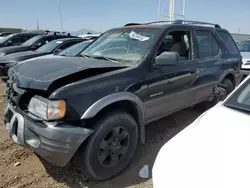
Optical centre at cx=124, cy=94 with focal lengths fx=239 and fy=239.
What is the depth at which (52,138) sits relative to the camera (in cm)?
230

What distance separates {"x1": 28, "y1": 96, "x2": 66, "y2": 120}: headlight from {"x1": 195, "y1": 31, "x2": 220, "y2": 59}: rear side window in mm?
2648

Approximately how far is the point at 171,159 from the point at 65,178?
1.67 meters

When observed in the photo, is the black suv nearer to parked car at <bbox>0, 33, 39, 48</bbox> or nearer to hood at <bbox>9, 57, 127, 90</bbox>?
hood at <bbox>9, 57, 127, 90</bbox>

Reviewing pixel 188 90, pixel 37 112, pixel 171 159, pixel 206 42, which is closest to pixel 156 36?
pixel 188 90

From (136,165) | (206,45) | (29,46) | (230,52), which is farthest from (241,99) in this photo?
(29,46)

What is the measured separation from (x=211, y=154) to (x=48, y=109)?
5.09ft

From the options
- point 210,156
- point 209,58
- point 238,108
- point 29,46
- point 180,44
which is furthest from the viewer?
point 29,46

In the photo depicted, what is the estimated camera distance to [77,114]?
238cm

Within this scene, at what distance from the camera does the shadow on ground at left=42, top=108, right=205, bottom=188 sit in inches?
110

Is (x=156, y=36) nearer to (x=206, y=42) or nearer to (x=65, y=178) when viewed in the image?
(x=206, y=42)

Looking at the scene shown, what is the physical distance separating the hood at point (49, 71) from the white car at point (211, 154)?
4.32ft

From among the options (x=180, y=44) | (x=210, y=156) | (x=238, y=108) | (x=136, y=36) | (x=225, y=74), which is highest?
(x=136, y=36)

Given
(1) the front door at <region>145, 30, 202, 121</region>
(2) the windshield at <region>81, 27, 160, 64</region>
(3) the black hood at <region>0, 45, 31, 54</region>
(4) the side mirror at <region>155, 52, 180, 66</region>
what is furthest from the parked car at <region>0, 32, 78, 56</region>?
(4) the side mirror at <region>155, 52, 180, 66</region>

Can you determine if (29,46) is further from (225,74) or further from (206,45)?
(225,74)
